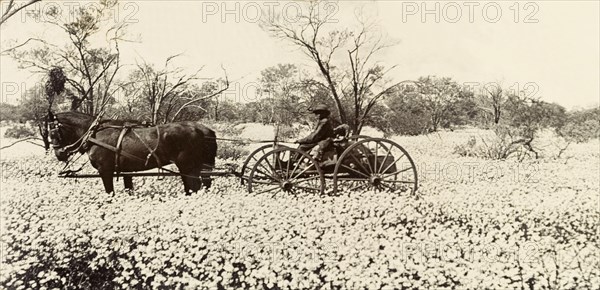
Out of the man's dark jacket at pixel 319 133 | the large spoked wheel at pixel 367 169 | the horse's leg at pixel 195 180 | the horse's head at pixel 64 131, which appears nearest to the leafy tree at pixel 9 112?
the horse's head at pixel 64 131

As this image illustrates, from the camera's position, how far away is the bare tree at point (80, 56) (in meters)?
6.75

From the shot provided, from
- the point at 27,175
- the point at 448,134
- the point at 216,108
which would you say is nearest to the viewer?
the point at 27,175

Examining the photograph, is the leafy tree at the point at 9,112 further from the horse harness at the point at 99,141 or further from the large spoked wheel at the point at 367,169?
the large spoked wheel at the point at 367,169

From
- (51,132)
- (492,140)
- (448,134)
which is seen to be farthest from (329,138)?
(448,134)

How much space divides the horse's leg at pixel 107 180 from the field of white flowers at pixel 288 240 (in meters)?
0.18

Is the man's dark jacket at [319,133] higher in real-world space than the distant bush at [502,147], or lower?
higher

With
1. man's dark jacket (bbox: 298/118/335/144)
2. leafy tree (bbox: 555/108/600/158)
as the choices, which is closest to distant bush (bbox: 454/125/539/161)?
leafy tree (bbox: 555/108/600/158)

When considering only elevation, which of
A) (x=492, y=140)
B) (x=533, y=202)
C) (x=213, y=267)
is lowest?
(x=213, y=267)

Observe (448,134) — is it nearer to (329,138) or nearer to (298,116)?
(298,116)

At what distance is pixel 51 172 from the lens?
8203 mm

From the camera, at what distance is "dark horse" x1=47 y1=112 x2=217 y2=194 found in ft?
22.7

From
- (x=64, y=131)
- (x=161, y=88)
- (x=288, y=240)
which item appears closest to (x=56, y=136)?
(x=64, y=131)

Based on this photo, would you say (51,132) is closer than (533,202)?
Yes

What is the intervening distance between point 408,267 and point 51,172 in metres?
6.84
